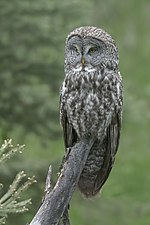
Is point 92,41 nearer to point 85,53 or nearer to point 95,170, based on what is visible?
point 85,53

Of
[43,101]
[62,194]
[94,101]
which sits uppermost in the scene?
[43,101]

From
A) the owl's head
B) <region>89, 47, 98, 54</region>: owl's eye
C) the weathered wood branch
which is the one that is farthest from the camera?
<region>89, 47, 98, 54</region>: owl's eye

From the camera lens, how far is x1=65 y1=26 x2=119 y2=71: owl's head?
18.8 ft

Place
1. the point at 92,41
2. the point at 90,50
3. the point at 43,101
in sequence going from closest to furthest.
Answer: the point at 92,41, the point at 90,50, the point at 43,101

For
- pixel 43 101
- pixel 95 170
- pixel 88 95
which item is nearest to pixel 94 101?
pixel 88 95

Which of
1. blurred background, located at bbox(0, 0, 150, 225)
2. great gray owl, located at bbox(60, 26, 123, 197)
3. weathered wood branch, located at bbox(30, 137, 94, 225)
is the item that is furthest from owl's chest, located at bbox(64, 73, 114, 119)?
blurred background, located at bbox(0, 0, 150, 225)

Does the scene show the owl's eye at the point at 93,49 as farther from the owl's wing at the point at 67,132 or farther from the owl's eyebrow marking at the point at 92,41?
the owl's wing at the point at 67,132

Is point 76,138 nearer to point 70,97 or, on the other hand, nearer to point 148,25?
point 70,97

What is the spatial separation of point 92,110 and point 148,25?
14.4 m

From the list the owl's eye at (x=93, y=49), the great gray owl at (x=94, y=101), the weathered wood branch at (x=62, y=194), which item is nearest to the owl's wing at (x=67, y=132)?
the great gray owl at (x=94, y=101)

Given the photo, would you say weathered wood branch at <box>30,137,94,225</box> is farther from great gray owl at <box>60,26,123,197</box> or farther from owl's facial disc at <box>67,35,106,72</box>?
owl's facial disc at <box>67,35,106,72</box>

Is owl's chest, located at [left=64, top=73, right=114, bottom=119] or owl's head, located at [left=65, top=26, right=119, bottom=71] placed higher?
owl's head, located at [left=65, top=26, right=119, bottom=71]

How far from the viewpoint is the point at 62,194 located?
15.6 ft

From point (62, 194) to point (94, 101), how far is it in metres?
1.20
